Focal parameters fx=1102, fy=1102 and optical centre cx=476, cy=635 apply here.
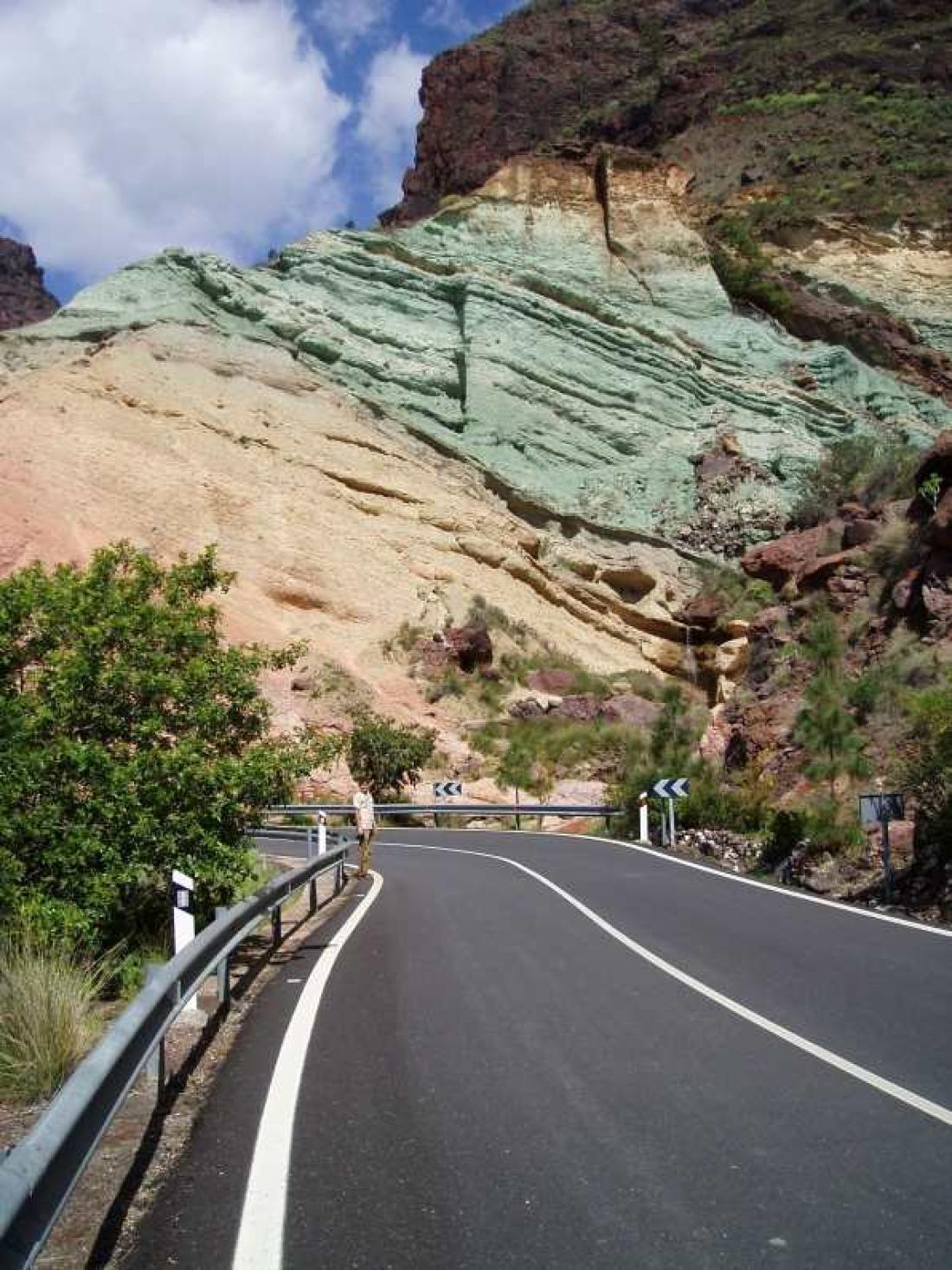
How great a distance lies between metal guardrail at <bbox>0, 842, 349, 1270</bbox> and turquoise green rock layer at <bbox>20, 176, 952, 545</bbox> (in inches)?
1847

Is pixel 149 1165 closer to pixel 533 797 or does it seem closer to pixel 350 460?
pixel 533 797

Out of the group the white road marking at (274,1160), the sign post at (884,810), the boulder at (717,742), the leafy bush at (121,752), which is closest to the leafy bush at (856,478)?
the boulder at (717,742)

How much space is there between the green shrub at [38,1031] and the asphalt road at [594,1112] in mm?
852

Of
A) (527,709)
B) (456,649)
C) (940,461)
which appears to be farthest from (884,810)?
(456,649)

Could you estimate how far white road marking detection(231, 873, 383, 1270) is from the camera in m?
3.55

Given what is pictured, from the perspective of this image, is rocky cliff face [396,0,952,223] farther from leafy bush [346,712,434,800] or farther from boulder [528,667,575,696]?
leafy bush [346,712,434,800]

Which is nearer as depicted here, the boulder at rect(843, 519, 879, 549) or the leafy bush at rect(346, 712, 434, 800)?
the boulder at rect(843, 519, 879, 549)

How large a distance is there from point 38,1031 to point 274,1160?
70.7 inches

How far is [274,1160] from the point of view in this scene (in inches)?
172

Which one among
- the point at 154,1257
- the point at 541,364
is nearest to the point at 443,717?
the point at 541,364

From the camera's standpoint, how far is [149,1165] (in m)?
4.47

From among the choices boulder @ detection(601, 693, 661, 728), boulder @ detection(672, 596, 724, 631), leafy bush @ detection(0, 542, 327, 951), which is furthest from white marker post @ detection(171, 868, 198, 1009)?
boulder @ detection(672, 596, 724, 631)

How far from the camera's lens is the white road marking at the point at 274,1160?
11.7 ft

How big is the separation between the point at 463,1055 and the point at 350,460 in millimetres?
42734
